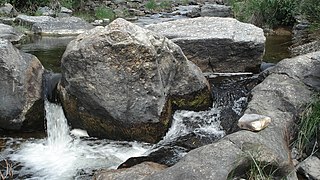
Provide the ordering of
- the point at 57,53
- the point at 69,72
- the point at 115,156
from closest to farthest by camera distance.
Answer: the point at 115,156
the point at 69,72
the point at 57,53

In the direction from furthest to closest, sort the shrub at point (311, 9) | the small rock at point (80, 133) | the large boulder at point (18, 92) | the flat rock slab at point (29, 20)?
the flat rock slab at point (29, 20)
the shrub at point (311, 9)
the small rock at point (80, 133)
the large boulder at point (18, 92)

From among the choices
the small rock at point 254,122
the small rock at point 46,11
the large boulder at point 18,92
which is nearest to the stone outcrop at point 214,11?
the small rock at point 46,11

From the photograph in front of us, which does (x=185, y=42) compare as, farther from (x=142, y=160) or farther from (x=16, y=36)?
(x=16, y=36)

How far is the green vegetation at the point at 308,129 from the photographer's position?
4.31 m

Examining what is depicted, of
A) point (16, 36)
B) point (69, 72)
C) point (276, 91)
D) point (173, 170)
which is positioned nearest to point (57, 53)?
point (16, 36)

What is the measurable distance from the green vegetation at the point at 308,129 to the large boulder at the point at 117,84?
1668 millimetres

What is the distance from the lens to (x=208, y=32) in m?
7.19

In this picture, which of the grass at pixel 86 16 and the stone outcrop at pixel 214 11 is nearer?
the grass at pixel 86 16

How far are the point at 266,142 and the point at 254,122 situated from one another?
294mm

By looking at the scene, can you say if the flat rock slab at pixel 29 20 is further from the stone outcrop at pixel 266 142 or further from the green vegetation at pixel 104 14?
the stone outcrop at pixel 266 142

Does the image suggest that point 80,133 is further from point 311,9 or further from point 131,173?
point 311,9

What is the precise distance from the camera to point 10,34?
1028cm

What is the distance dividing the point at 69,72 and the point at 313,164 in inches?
118

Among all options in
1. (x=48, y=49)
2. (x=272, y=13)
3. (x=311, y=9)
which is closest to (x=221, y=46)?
(x=311, y=9)
